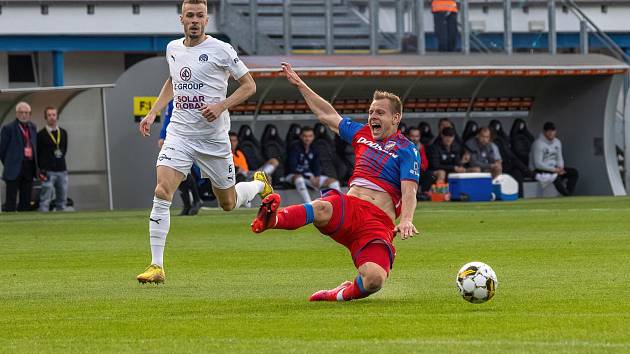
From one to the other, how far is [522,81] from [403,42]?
252cm

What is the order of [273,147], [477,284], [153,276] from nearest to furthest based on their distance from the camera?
1. [477,284]
2. [153,276]
3. [273,147]

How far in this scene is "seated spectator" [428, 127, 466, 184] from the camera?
2905 centimetres

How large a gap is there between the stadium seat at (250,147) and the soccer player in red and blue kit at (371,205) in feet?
55.9

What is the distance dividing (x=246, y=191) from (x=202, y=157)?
2.24ft

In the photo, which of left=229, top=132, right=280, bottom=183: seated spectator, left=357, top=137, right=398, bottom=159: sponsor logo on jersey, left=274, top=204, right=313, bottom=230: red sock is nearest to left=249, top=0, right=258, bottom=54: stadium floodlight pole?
left=229, top=132, right=280, bottom=183: seated spectator

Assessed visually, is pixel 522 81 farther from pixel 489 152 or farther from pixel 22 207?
pixel 22 207

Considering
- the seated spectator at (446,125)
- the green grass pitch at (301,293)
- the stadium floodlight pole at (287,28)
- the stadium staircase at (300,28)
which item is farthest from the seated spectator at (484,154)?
the green grass pitch at (301,293)

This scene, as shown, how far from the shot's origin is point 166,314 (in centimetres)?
920

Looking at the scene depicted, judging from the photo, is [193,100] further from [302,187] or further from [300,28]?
[300,28]

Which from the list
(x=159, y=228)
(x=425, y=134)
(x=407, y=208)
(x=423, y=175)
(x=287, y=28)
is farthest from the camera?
(x=287, y=28)

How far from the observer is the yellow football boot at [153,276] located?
11516 mm

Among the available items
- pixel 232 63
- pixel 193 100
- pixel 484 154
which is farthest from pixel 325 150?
pixel 193 100

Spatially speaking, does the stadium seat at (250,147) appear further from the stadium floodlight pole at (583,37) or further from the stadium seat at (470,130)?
the stadium floodlight pole at (583,37)

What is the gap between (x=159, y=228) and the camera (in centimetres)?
1191
